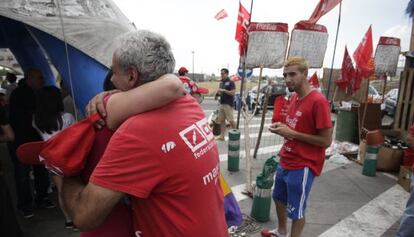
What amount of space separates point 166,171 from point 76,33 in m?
2.87

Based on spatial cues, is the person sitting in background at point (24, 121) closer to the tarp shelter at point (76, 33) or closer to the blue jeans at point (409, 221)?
the tarp shelter at point (76, 33)

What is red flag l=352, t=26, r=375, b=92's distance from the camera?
22.9 ft

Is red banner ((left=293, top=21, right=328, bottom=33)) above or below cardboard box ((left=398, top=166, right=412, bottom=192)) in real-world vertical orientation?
above

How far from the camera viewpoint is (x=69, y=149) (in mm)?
1171

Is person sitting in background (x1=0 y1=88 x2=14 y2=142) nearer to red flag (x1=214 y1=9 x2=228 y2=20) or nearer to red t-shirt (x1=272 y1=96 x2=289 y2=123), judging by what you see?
red t-shirt (x1=272 y1=96 x2=289 y2=123)

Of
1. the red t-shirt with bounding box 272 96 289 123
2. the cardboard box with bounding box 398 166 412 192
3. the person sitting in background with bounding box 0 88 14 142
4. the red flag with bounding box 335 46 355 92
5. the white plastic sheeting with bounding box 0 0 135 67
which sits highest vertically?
the white plastic sheeting with bounding box 0 0 135 67

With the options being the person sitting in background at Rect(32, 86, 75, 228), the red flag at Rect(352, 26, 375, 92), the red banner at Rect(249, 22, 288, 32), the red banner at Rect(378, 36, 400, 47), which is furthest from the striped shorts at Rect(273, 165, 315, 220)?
the red banner at Rect(378, 36, 400, 47)

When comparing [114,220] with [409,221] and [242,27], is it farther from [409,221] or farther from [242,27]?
[242,27]

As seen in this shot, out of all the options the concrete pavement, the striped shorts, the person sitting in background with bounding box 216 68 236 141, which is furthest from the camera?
the person sitting in background with bounding box 216 68 236 141

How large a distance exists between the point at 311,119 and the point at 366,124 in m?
6.41

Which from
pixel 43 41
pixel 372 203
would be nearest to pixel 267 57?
pixel 372 203

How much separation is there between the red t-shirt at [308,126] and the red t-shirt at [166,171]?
1.96 meters

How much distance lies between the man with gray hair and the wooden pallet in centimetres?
783

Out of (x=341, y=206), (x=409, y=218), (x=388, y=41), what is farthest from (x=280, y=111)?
(x=388, y=41)
